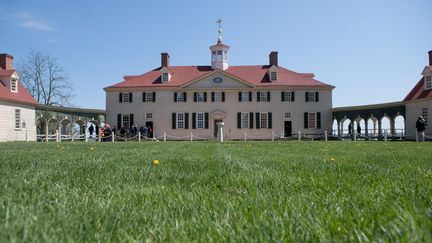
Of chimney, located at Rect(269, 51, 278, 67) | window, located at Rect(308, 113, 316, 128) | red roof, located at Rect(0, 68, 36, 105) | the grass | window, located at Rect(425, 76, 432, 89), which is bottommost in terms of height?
the grass

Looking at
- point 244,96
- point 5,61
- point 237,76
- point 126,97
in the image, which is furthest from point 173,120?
point 5,61

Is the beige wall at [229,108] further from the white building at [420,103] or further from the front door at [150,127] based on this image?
the white building at [420,103]

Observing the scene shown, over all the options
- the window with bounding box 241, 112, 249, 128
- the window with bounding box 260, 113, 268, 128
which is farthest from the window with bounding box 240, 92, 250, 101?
the window with bounding box 260, 113, 268, 128

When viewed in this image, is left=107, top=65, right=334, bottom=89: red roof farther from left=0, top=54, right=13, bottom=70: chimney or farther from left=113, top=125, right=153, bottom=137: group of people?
left=0, top=54, right=13, bottom=70: chimney

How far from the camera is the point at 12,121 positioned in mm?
32938

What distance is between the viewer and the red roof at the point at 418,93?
3359 centimetres

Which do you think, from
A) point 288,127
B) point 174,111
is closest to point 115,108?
point 174,111

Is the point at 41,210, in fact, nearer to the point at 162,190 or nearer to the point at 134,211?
the point at 134,211

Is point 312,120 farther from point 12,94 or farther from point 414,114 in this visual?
point 12,94

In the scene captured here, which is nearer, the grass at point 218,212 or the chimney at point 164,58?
the grass at point 218,212

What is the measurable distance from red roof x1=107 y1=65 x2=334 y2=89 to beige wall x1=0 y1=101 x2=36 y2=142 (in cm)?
1024

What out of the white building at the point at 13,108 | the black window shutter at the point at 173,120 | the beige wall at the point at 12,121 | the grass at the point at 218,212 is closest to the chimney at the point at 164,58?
the black window shutter at the point at 173,120

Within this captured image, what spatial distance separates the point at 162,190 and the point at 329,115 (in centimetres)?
4178

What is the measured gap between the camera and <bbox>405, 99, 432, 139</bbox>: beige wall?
107ft
